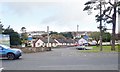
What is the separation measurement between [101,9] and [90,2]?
116 inches

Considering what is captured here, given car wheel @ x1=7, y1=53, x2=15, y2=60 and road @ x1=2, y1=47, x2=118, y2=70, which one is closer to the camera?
road @ x1=2, y1=47, x2=118, y2=70

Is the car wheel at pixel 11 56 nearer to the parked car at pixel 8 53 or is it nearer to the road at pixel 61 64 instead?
the parked car at pixel 8 53

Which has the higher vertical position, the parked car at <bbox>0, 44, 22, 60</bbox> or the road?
the parked car at <bbox>0, 44, 22, 60</bbox>

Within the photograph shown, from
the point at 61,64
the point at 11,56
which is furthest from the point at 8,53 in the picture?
the point at 61,64

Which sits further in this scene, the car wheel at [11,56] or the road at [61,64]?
→ the car wheel at [11,56]

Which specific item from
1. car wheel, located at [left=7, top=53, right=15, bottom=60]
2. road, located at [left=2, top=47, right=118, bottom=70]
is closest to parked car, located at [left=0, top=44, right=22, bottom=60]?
car wheel, located at [left=7, top=53, right=15, bottom=60]

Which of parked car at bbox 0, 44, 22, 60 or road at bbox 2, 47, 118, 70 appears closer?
road at bbox 2, 47, 118, 70

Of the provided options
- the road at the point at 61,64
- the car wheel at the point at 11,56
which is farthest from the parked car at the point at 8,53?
the road at the point at 61,64

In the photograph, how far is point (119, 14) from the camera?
50.7 m

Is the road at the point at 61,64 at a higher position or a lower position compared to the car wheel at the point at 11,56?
lower

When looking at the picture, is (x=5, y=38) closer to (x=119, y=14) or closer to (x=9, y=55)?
(x=9, y=55)

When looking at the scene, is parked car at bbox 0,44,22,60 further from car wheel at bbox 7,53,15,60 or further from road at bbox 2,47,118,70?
road at bbox 2,47,118,70

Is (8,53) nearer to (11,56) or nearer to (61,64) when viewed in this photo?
(11,56)

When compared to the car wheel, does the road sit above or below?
below
